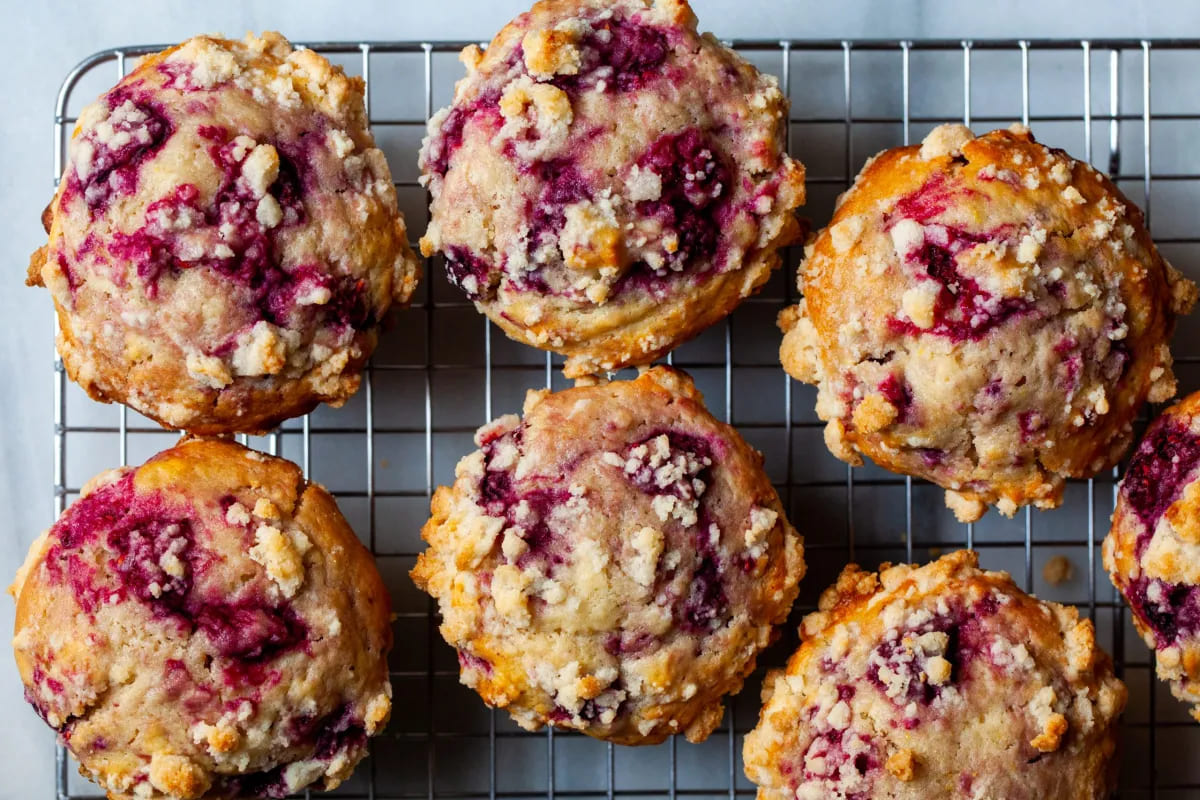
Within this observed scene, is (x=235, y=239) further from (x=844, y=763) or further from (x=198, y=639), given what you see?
(x=844, y=763)

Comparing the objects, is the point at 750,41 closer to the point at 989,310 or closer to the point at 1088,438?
the point at 989,310

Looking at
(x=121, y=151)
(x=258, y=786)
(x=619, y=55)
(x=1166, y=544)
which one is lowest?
(x=258, y=786)

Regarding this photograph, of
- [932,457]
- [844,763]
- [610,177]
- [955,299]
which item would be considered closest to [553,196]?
[610,177]

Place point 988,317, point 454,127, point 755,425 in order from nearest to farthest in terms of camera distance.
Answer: point 988,317 → point 454,127 → point 755,425

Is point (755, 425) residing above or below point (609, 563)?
above

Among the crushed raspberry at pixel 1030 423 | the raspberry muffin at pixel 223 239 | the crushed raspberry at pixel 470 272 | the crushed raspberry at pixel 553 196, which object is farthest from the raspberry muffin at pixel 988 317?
the raspberry muffin at pixel 223 239

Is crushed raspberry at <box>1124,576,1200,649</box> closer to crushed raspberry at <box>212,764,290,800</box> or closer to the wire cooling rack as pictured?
the wire cooling rack

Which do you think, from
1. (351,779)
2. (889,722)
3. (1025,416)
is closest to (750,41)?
(1025,416)
